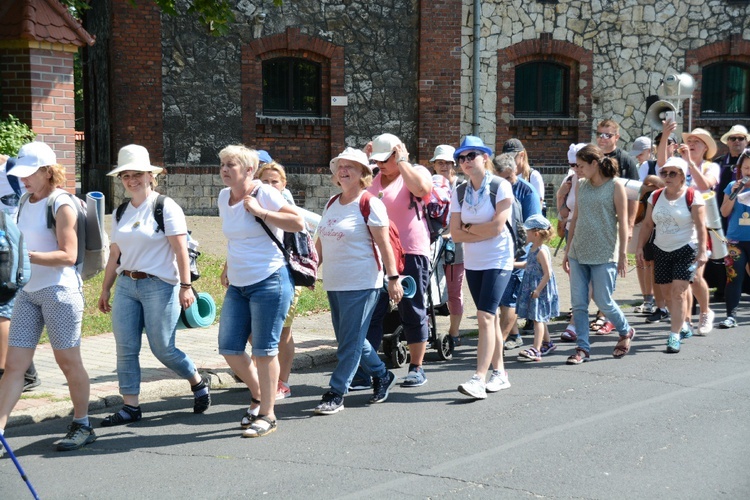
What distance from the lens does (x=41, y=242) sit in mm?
6340

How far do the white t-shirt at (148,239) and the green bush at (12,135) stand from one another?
508 centimetres

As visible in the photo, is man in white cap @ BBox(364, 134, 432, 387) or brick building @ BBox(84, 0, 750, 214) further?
brick building @ BBox(84, 0, 750, 214)

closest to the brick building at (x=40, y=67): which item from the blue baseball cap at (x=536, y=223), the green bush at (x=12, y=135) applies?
the green bush at (x=12, y=135)

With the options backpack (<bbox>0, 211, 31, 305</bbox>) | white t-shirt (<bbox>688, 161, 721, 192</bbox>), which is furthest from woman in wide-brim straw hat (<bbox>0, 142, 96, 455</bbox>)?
white t-shirt (<bbox>688, 161, 721, 192</bbox>)

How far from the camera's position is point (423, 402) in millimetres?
7562

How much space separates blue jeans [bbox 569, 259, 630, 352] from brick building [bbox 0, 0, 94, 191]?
20.3 ft

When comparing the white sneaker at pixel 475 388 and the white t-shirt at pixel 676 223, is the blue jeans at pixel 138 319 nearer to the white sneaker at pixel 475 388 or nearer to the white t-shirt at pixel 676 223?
the white sneaker at pixel 475 388

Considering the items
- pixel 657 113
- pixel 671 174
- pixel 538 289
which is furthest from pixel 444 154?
pixel 657 113

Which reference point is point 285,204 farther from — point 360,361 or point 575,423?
point 575,423

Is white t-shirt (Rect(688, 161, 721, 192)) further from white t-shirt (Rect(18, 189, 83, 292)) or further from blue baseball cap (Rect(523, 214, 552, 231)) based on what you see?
white t-shirt (Rect(18, 189, 83, 292))

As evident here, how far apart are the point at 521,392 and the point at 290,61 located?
14.7 metres

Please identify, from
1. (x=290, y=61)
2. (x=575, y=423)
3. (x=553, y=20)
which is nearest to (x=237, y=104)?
(x=290, y=61)

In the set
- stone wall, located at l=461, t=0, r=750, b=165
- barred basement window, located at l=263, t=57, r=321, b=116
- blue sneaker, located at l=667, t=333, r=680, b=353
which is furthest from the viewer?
stone wall, located at l=461, t=0, r=750, b=165

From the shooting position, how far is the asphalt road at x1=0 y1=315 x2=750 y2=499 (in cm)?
546
